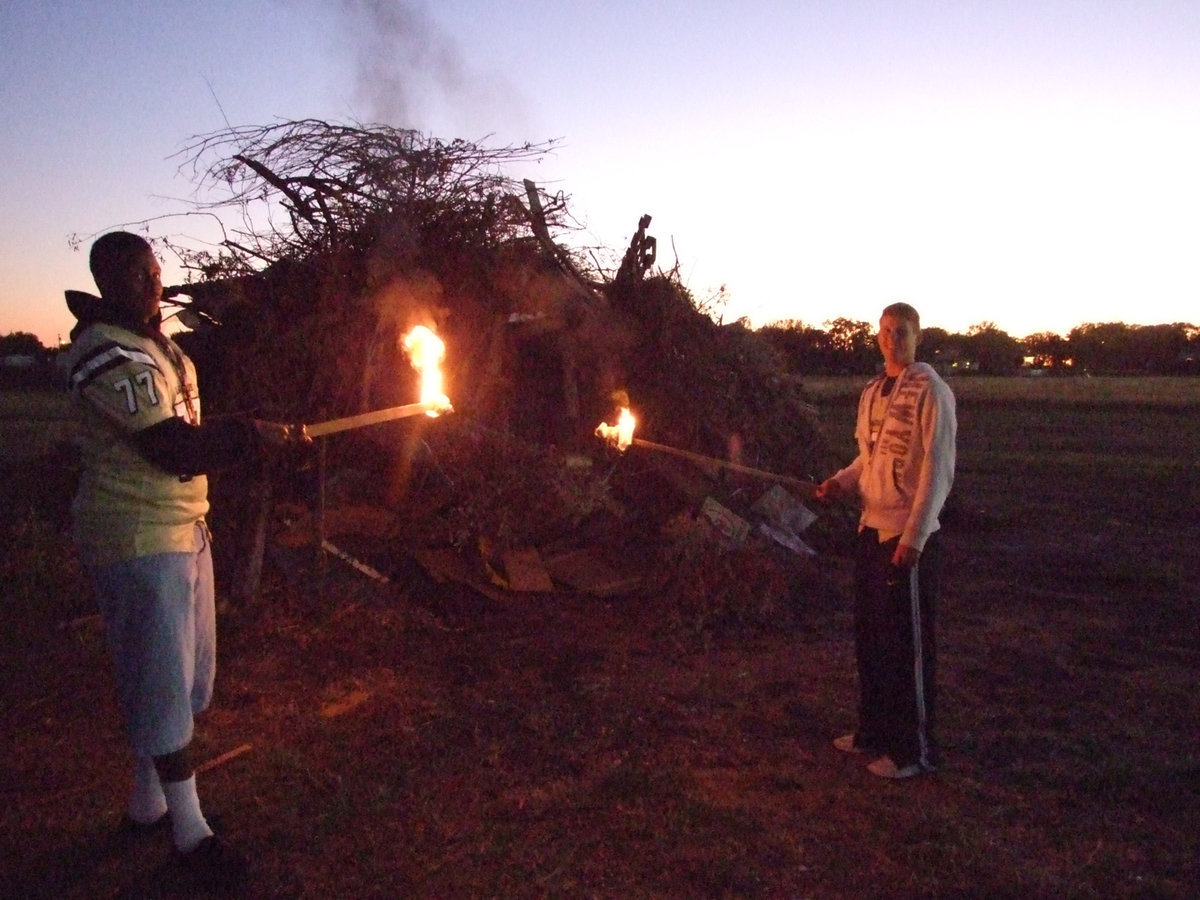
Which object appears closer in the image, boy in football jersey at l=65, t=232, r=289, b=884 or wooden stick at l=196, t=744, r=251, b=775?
boy in football jersey at l=65, t=232, r=289, b=884

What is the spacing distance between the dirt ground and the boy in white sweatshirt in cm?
25

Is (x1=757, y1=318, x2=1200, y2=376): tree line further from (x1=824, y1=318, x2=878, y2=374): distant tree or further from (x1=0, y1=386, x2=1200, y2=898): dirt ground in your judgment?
(x1=0, y1=386, x2=1200, y2=898): dirt ground

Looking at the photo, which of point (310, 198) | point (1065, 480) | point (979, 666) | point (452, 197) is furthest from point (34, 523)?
point (1065, 480)

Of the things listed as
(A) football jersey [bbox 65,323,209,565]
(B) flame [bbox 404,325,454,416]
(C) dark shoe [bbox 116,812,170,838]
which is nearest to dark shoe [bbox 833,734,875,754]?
(B) flame [bbox 404,325,454,416]

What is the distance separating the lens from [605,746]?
183 inches

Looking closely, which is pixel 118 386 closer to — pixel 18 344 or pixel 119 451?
pixel 119 451

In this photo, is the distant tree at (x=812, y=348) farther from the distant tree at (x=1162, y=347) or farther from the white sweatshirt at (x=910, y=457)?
the distant tree at (x=1162, y=347)

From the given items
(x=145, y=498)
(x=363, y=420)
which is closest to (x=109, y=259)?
(x=145, y=498)

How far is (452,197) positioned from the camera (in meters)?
7.62

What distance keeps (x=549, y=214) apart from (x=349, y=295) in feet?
6.71

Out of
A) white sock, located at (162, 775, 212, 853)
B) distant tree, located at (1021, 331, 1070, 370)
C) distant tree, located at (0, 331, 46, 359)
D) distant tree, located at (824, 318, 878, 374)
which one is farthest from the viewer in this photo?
distant tree, located at (1021, 331, 1070, 370)

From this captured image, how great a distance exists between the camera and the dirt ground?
3555 millimetres

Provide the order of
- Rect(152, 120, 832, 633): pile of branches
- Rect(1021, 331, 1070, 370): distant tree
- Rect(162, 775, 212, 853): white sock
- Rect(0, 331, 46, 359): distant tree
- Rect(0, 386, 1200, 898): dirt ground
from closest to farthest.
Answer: Rect(162, 775, 212, 853): white sock < Rect(0, 386, 1200, 898): dirt ground < Rect(152, 120, 832, 633): pile of branches < Rect(0, 331, 46, 359): distant tree < Rect(1021, 331, 1070, 370): distant tree

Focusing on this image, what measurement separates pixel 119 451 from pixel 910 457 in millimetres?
3139
